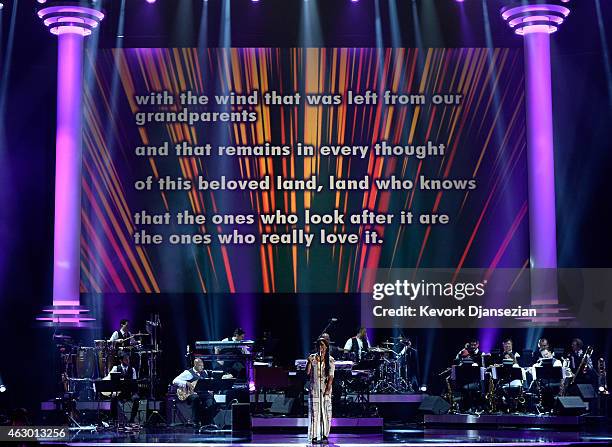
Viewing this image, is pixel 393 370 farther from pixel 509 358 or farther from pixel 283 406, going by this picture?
pixel 283 406

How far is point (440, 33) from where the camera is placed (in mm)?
17141

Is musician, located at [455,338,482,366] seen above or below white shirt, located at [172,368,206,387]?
Answer: above

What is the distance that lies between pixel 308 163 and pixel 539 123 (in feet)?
12.1

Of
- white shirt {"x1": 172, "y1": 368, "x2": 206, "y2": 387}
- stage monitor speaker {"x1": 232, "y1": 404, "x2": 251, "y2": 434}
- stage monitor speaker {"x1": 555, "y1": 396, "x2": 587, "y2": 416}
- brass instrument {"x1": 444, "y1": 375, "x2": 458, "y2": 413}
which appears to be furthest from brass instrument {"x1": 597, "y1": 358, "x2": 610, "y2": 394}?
white shirt {"x1": 172, "y1": 368, "x2": 206, "y2": 387}

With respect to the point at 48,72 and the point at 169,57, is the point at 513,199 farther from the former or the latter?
the point at 48,72

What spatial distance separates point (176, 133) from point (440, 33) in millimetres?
4509

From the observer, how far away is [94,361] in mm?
15406

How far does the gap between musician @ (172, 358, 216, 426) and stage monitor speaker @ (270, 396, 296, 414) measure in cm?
86

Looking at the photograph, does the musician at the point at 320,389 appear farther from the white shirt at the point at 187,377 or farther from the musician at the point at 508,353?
the musician at the point at 508,353

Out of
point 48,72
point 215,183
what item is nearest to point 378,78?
point 215,183

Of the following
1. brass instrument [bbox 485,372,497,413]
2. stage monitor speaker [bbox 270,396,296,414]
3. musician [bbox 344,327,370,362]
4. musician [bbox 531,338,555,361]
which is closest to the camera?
stage monitor speaker [bbox 270,396,296,414]

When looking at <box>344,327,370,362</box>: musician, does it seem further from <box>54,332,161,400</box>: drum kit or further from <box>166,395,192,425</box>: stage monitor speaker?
<box>54,332,161,400</box>: drum kit

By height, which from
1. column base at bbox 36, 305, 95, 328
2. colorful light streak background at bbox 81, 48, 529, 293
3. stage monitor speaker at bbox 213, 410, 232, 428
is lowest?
stage monitor speaker at bbox 213, 410, 232, 428

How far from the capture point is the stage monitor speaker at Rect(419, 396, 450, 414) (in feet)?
50.7
